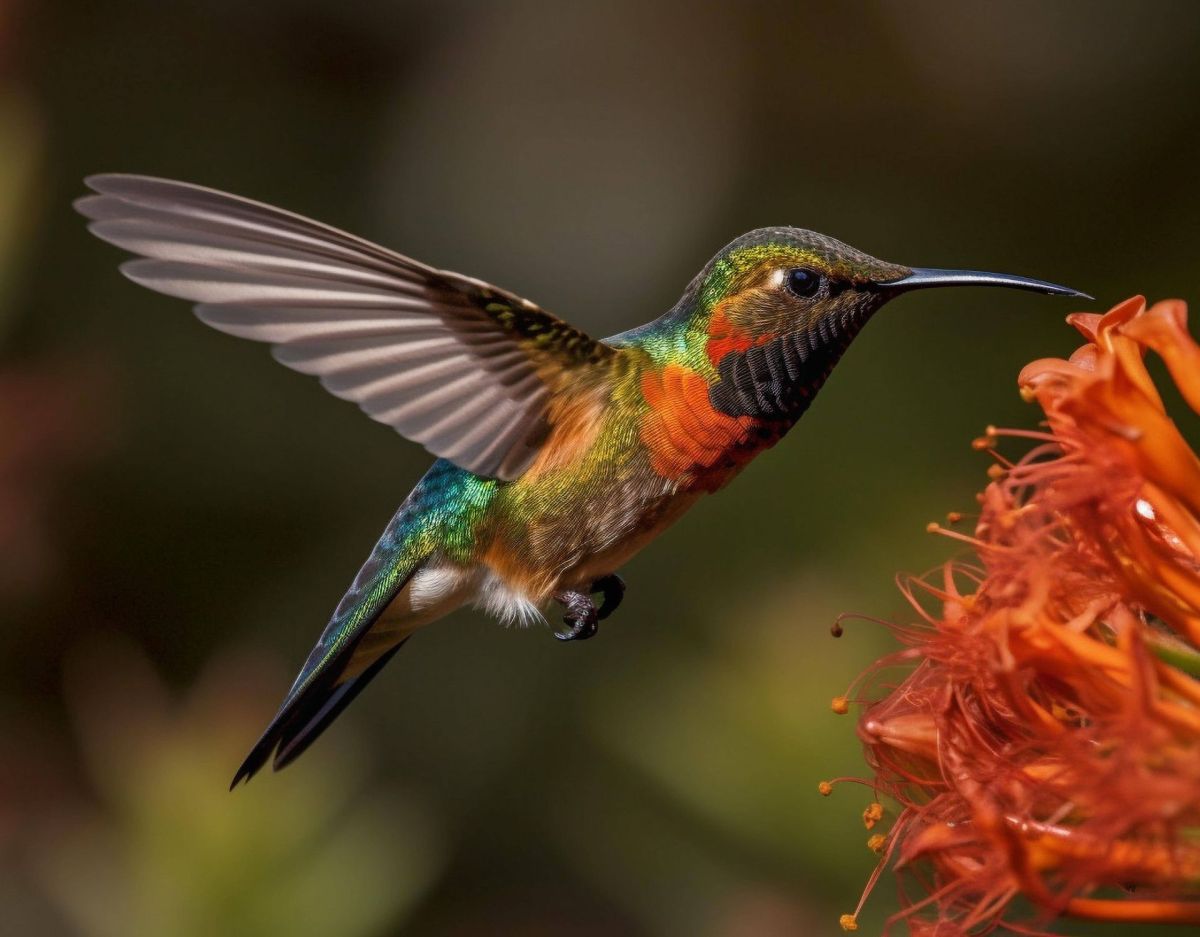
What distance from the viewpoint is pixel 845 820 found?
3.37m

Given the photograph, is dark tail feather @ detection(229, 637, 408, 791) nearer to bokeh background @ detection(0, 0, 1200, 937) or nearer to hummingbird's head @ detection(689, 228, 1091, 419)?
bokeh background @ detection(0, 0, 1200, 937)

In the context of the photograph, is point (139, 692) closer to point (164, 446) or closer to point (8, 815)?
point (8, 815)

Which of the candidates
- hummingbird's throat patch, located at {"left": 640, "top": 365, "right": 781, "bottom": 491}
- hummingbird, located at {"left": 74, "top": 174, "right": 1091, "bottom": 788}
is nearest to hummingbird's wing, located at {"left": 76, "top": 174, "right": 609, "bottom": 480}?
hummingbird, located at {"left": 74, "top": 174, "right": 1091, "bottom": 788}

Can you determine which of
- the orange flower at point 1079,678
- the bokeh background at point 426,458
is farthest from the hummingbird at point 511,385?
the bokeh background at point 426,458

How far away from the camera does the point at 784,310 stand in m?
2.47

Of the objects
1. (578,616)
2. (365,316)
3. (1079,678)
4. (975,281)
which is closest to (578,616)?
(578,616)

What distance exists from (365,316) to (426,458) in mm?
3162

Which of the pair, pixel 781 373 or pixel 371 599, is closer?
pixel 781 373

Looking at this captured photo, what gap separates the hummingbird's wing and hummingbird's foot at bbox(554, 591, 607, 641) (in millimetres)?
227

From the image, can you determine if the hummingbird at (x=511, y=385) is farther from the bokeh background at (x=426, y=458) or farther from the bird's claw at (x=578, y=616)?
the bokeh background at (x=426, y=458)

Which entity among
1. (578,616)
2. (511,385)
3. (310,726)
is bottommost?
(310,726)

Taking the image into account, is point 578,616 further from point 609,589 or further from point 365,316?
point 365,316

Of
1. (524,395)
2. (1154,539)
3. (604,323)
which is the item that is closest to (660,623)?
(604,323)

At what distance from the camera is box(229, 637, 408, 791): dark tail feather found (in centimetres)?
277
